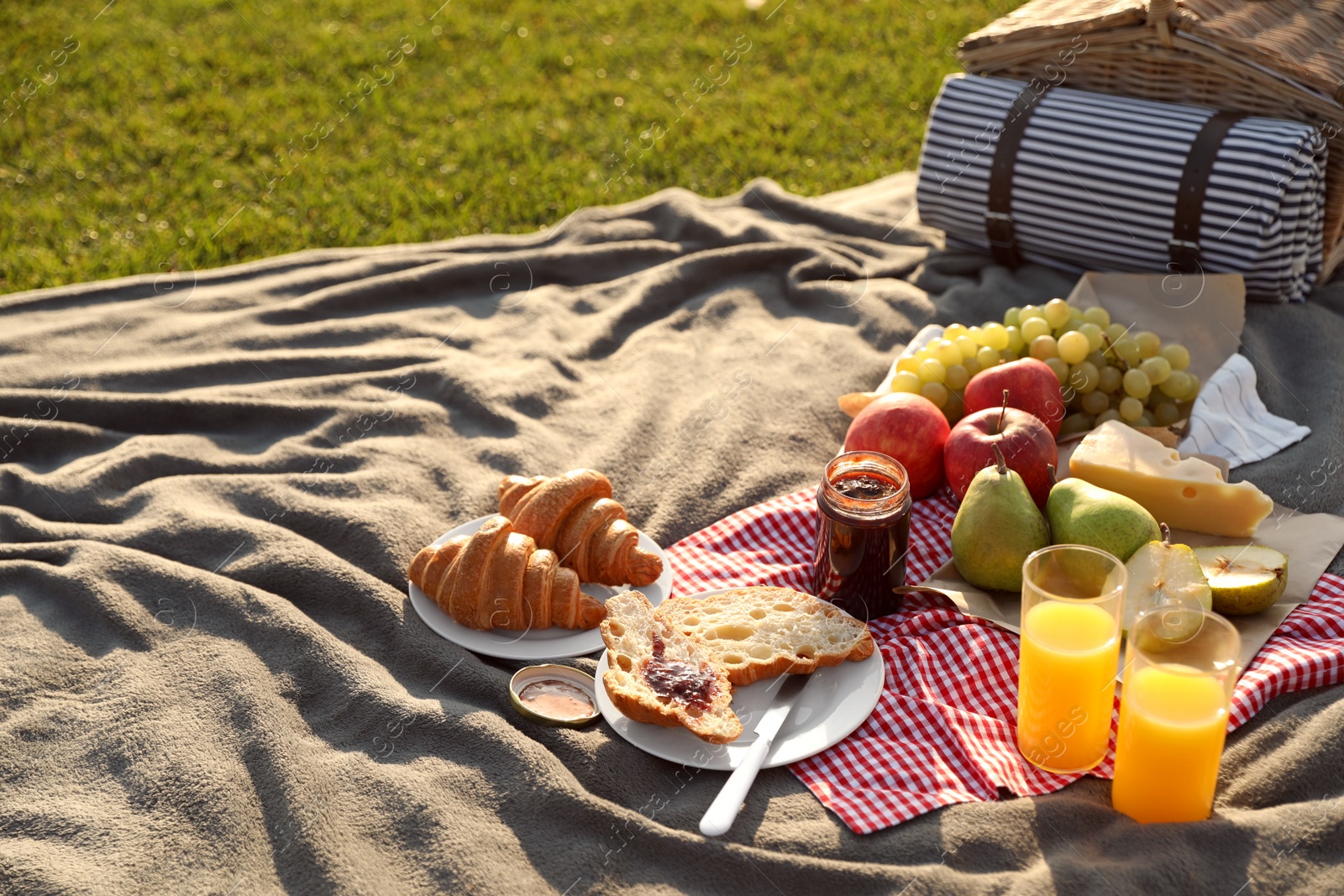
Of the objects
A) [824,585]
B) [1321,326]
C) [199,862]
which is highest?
[199,862]

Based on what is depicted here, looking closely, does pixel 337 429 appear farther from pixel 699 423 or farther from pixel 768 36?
pixel 768 36

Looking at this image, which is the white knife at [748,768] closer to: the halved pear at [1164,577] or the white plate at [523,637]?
the white plate at [523,637]

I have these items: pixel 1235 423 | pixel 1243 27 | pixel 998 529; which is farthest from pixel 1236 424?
pixel 1243 27

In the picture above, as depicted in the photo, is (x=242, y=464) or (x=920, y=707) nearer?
(x=920, y=707)

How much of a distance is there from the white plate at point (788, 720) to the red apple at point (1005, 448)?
1.59ft

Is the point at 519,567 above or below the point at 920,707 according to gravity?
above

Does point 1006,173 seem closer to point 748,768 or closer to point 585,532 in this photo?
point 585,532

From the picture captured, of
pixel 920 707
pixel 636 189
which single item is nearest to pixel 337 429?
pixel 920 707

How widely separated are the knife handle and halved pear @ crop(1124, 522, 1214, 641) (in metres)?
0.66

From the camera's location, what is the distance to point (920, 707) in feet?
6.35

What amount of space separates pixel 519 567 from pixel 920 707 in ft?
2.43

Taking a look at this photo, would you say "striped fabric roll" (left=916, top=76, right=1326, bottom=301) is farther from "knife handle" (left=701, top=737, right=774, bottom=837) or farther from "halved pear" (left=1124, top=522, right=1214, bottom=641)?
"knife handle" (left=701, top=737, right=774, bottom=837)

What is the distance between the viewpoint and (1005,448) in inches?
88.5

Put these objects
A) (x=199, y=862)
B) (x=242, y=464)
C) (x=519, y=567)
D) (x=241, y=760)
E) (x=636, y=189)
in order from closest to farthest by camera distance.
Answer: (x=199, y=862)
(x=241, y=760)
(x=519, y=567)
(x=242, y=464)
(x=636, y=189)
